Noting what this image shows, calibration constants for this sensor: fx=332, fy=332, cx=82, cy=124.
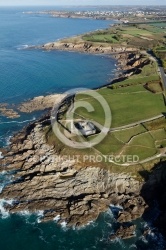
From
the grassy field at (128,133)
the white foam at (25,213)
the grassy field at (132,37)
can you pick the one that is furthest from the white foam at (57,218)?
the grassy field at (132,37)

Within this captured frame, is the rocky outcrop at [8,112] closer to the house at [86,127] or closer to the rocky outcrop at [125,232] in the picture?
the house at [86,127]

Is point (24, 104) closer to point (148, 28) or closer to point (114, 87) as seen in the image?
point (114, 87)

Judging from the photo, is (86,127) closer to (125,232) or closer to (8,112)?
(125,232)

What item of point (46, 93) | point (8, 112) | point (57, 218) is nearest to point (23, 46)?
point (46, 93)

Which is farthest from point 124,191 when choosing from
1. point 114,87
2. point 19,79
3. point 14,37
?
point 14,37

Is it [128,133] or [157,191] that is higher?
[128,133]

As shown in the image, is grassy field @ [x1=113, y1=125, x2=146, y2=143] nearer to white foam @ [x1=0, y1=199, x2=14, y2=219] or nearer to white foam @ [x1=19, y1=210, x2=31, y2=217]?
white foam @ [x1=19, y1=210, x2=31, y2=217]

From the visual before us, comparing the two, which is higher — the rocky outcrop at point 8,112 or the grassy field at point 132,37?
the grassy field at point 132,37
